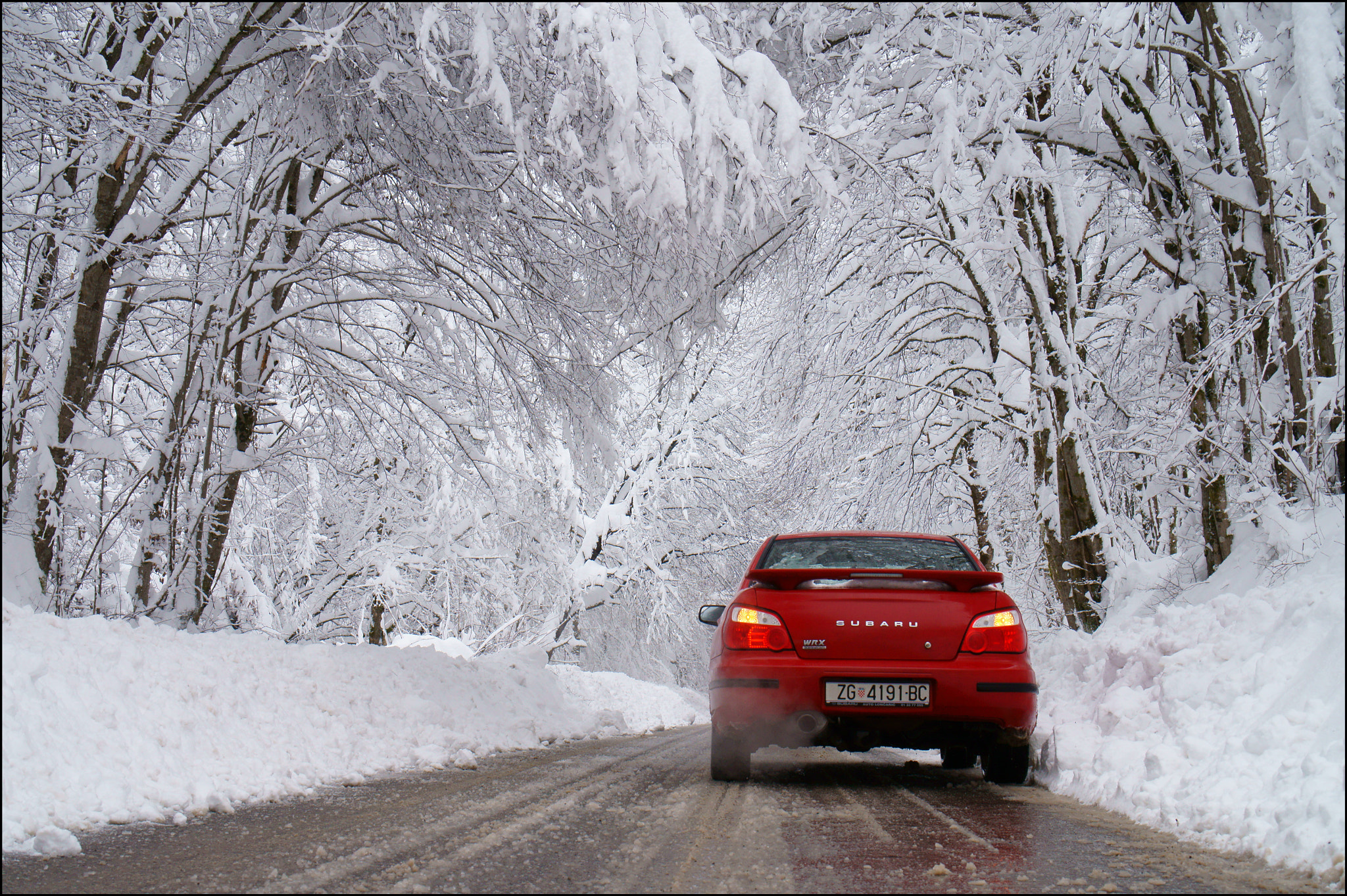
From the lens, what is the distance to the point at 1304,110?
15.8 feet

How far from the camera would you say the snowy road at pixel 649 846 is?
3.04m

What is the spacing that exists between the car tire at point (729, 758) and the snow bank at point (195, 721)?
1.98 m

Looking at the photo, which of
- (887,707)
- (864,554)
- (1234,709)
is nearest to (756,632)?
(887,707)

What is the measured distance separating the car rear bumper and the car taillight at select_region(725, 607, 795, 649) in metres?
0.05

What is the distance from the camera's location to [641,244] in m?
6.45

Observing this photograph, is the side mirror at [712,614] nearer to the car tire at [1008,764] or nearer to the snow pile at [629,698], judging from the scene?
the car tire at [1008,764]

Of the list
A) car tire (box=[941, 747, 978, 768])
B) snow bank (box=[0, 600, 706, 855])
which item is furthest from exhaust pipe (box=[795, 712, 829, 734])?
snow bank (box=[0, 600, 706, 855])

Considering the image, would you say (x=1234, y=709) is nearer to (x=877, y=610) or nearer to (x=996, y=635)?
(x=996, y=635)

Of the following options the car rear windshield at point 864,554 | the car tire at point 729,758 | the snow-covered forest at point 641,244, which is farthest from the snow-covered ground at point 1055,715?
the car tire at point 729,758

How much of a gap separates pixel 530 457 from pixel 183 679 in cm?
692

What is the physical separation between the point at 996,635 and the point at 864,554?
3.65 ft

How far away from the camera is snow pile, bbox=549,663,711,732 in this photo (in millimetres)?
14164

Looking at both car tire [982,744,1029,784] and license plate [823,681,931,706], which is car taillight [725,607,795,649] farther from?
car tire [982,744,1029,784]

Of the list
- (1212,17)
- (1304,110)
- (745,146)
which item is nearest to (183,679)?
(745,146)
